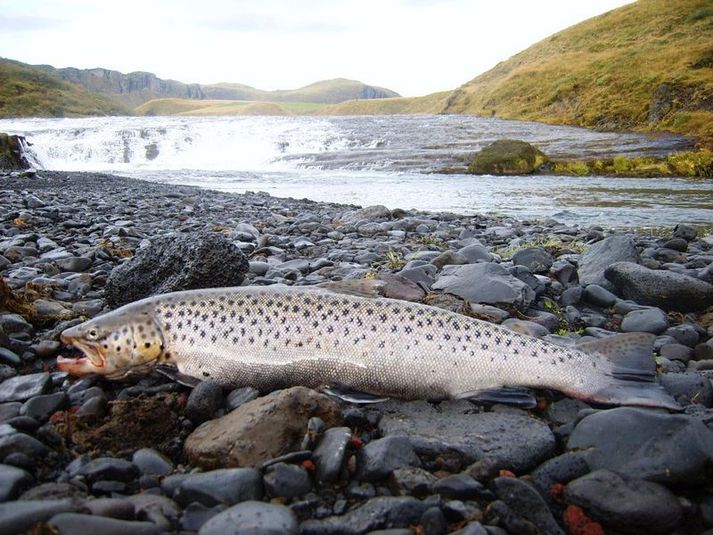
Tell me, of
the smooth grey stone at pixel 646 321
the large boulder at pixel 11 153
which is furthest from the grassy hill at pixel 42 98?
the smooth grey stone at pixel 646 321

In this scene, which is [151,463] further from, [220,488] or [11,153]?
[11,153]

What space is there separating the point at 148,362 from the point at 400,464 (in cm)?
184

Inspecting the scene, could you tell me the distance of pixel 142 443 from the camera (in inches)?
111

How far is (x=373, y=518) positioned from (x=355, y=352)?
1.18 meters

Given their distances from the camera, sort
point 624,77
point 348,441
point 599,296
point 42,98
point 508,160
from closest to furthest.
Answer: point 348,441
point 599,296
point 508,160
point 624,77
point 42,98

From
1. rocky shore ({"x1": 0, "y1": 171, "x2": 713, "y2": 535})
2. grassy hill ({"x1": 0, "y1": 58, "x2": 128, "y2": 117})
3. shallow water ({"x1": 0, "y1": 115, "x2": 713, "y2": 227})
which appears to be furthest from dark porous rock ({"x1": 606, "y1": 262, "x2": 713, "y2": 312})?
grassy hill ({"x1": 0, "y1": 58, "x2": 128, "y2": 117})

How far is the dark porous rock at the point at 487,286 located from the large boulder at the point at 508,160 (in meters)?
20.5

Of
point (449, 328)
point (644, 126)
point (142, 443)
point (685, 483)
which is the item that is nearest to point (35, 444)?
point (142, 443)

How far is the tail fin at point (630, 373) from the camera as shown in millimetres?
3021

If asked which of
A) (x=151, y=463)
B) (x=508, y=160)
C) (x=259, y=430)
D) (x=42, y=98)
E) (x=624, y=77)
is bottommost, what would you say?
(x=151, y=463)

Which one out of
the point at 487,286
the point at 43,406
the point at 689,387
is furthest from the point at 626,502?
the point at 43,406

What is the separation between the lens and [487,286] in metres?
4.99

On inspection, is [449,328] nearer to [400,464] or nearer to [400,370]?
[400,370]

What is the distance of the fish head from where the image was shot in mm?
3377
